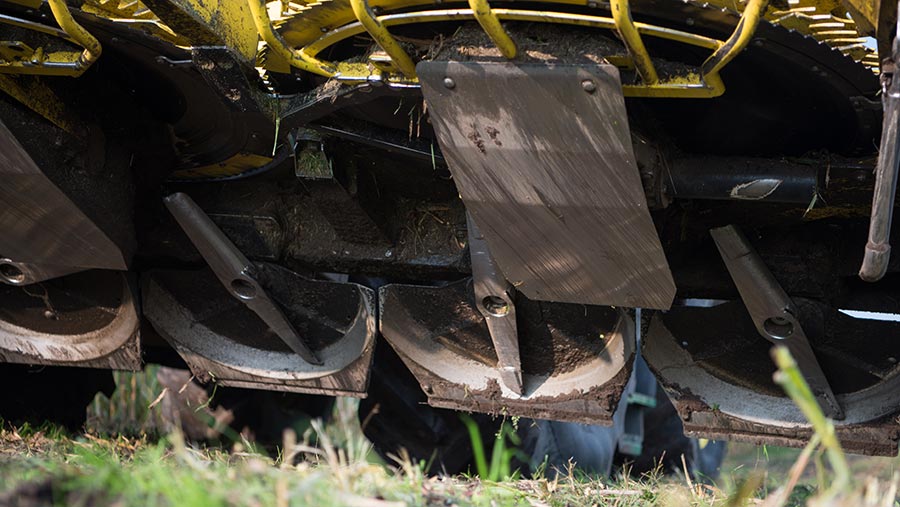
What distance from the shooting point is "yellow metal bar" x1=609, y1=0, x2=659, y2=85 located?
1960mm

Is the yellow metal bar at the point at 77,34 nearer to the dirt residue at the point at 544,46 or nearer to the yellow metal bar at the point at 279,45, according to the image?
the yellow metal bar at the point at 279,45

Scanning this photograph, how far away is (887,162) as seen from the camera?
78.4 inches

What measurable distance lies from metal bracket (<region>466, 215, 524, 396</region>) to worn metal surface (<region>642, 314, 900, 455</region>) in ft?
1.20

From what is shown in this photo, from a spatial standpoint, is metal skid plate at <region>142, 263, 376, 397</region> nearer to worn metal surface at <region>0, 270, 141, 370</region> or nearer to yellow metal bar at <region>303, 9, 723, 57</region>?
worn metal surface at <region>0, 270, 141, 370</region>

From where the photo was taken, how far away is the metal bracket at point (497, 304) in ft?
9.61

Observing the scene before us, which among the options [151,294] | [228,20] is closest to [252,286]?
[151,294]

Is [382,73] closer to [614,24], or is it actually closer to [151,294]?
[614,24]

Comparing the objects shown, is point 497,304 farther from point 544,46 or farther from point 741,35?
point 741,35

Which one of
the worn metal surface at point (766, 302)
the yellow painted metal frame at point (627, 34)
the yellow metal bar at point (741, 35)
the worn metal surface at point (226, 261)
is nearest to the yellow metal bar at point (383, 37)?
the yellow painted metal frame at point (627, 34)

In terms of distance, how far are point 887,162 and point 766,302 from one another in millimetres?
838

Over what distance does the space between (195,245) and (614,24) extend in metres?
1.61

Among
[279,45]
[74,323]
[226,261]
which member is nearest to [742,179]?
[279,45]

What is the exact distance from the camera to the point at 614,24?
81.3 inches

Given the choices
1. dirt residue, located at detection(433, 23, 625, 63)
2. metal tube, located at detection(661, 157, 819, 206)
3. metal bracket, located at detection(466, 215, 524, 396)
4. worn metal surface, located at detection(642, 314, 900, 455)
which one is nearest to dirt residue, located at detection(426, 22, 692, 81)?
dirt residue, located at detection(433, 23, 625, 63)
